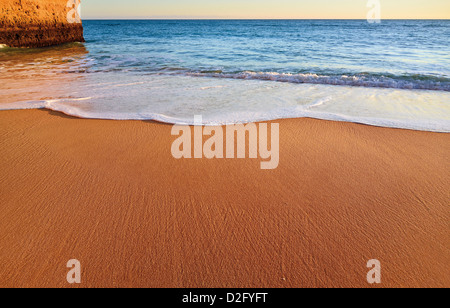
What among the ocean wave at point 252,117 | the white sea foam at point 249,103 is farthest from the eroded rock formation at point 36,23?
the ocean wave at point 252,117

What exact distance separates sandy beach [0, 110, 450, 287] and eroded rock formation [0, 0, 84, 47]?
1656cm

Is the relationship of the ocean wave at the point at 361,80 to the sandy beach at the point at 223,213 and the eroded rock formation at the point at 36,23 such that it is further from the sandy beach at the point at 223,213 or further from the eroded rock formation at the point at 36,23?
the eroded rock formation at the point at 36,23

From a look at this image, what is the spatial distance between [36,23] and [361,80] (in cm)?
1950

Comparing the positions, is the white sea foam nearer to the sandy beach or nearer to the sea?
the sea

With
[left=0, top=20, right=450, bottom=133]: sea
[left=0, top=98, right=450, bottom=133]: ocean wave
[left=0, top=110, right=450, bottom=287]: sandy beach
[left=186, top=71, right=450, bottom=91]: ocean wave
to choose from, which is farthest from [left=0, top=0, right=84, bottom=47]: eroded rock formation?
[left=0, top=110, right=450, bottom=287]: sandy beach

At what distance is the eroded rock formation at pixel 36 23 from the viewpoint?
15.1m

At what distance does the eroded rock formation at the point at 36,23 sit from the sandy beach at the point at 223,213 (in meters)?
16.6

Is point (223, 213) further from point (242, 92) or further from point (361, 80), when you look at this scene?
point (361, 80)

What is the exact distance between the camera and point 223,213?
2.26m

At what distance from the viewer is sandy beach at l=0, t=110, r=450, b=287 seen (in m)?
1.74

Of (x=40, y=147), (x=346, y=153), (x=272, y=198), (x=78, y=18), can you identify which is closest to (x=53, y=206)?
(x=40, y=147)
